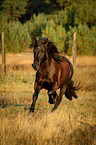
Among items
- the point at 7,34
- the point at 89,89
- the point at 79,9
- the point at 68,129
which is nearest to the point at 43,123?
the point at 68,129

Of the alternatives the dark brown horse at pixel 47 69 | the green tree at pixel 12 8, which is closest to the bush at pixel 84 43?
the dark brown horse at pixel 47 69

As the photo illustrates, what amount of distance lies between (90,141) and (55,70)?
5.68 feet

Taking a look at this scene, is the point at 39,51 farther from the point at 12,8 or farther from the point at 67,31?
the point at 12,8

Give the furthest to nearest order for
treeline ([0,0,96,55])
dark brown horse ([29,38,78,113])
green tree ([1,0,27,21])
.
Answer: green tree ([1,0,27,21]) < treeline ([0,0,96,55]) < dark brown horse ([29,38,78,113])

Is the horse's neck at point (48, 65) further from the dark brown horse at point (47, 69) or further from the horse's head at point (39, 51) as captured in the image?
the horse's head at point (39, 51)

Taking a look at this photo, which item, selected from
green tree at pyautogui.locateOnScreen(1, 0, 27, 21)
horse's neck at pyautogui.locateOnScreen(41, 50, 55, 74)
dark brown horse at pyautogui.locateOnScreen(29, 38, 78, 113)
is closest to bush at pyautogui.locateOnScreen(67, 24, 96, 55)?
dark brown horse at pyautogui.locateOnScreen(29, 38, 78, 113)

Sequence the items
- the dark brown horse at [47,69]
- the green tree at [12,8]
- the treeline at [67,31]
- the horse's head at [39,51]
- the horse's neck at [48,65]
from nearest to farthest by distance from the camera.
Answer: the horse's head at [39,51] → the dark brown horse at [47,69] → the horse's neck at [48,65] → the treeline at [67,31] → the green tree at [12,8]

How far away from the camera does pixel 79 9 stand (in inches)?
890

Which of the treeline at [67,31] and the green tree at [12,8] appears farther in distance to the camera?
the green tree at [12,8]

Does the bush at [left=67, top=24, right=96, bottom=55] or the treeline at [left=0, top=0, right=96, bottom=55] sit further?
the treeline at [left=0, top=0, right=96, bottom=55]

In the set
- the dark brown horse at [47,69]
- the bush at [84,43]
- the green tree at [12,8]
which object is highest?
the green tree at [12,8]

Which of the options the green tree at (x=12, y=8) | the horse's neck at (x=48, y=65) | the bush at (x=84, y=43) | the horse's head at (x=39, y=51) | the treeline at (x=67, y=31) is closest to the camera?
the horse's head at (x=39, y=51)

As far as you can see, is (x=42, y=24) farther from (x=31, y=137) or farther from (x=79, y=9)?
(x=31, y=137)

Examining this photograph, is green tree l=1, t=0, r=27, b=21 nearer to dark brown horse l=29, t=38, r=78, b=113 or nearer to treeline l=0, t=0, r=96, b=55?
treeline l=0, t=0, r=96, b=55
